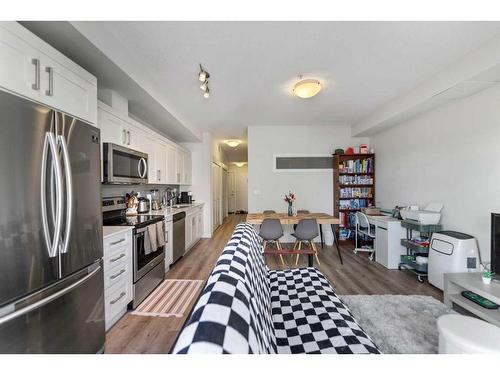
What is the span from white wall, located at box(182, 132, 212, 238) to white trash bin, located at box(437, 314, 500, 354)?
4.40 metres

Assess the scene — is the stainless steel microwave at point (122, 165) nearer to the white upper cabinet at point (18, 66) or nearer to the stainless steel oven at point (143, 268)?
the stainless steel oven at point (143, 268)

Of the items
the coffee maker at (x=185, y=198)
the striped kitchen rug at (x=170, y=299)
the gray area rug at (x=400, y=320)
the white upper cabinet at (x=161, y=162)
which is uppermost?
the white upper cabinet at (x=161, y=162)

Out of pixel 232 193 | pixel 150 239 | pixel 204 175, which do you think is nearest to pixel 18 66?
pixel 150 239

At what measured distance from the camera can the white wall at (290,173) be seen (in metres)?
4.54

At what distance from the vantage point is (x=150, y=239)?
7.55 ft

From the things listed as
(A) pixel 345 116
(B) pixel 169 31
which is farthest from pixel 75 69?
(A) pixel 345 116

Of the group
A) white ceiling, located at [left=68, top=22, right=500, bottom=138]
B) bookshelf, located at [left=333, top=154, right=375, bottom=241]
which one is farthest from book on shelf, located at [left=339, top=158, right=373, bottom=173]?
white ceiling, located at [left=68, top=22, right=500, bottom=138]

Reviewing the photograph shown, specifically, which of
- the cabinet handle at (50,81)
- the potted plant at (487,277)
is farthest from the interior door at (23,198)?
the potted plant at (487,277)

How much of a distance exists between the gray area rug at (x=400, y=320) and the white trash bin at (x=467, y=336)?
14.1 inches

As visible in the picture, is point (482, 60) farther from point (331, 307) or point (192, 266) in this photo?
point (192, 266)

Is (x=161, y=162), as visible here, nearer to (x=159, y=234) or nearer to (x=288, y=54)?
(x=159, y=234)

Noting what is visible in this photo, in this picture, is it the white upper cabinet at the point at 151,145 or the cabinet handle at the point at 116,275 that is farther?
the white upper cabinet at the point at 151,145

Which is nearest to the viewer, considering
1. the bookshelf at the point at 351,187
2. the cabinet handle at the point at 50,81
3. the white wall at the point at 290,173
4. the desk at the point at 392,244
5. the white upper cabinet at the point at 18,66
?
the white upper cabinet at the point at 18,66

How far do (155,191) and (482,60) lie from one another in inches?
183
